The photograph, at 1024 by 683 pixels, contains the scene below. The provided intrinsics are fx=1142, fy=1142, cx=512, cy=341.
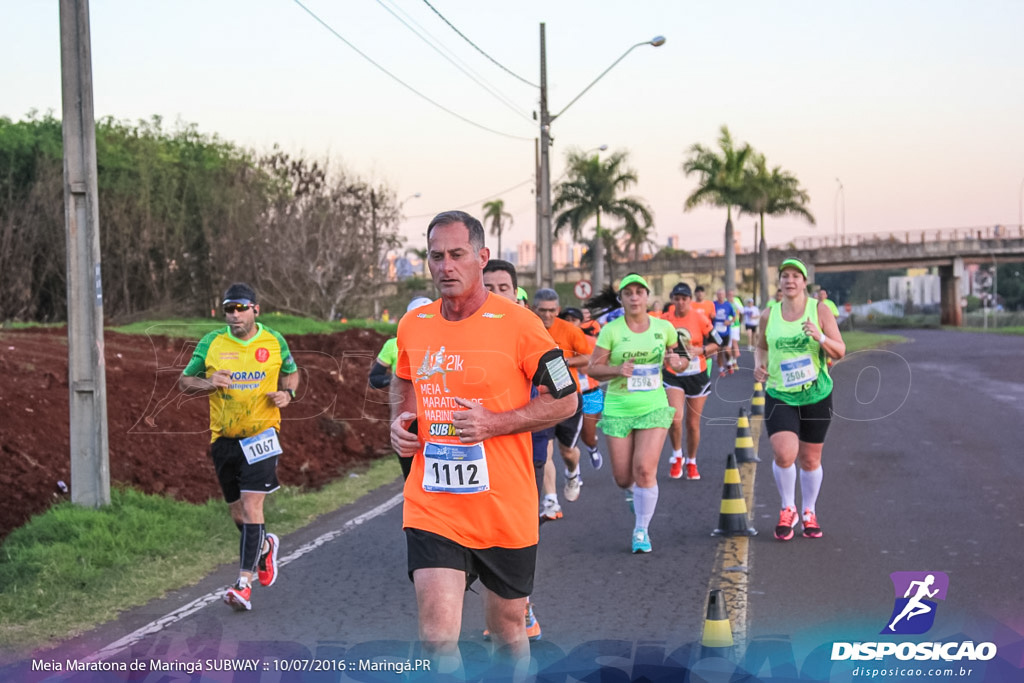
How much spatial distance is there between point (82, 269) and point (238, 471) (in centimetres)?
286

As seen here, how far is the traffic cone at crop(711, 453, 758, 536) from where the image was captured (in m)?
9.10

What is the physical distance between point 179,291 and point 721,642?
1410 inches

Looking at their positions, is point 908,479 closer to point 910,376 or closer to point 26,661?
point 26,661

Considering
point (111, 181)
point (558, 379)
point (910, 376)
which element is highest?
point (111, 181)

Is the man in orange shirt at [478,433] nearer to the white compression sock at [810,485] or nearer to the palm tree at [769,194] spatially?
the white compression sock at [810,485]

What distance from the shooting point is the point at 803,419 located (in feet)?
29.2

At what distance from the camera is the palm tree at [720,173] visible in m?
55.6

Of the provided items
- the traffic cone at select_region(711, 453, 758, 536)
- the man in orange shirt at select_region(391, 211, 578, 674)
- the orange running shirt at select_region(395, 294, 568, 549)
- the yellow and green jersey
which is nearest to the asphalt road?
the traffic cone at select_region(711, 453, 758, 536)

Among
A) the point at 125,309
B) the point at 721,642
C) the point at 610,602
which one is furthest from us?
the point at 125,309

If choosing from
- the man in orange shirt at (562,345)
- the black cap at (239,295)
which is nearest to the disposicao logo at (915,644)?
the man in orange shirt at (562,345)

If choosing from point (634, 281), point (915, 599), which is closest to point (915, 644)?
point (915, 599)

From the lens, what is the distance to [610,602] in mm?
7066

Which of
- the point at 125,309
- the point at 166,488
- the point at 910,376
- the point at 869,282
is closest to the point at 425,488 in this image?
the point at 166,488

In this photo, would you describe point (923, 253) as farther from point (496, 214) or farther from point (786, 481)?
point (786, 481)
